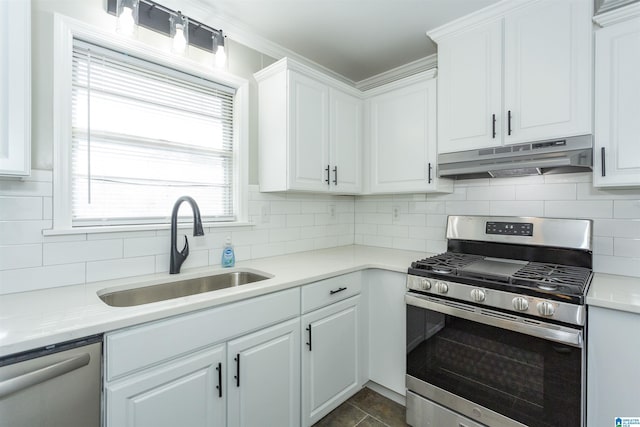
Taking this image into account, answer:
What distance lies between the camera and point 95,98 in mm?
1555

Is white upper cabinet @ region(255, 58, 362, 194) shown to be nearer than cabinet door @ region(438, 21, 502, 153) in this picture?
No

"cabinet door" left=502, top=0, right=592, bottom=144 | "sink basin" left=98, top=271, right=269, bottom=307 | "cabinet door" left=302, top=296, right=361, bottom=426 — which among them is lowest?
"cabinet door" left=302, top=296, right=361, bottom=426

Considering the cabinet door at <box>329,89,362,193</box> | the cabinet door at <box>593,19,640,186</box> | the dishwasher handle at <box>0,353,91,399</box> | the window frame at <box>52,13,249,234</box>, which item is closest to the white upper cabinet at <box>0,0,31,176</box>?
the window frame at <box>52,13,249,234</box>

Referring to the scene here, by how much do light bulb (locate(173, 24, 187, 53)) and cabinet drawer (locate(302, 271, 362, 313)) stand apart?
1508mm

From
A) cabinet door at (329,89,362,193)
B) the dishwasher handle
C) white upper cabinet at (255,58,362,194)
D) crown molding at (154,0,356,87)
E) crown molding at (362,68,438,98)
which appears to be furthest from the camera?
cabinet door at (329,89,362,193)

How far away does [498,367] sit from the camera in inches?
56.9

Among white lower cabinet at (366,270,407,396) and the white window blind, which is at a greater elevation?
the white window blind

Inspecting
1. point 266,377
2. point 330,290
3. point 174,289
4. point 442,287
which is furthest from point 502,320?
point 174,289

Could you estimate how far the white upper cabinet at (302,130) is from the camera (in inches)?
79.5

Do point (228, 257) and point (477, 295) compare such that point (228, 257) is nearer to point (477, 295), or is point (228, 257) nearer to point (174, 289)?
point (174, 289)

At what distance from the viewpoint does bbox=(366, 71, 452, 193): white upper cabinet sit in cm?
216

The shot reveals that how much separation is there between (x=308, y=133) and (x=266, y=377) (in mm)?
1537

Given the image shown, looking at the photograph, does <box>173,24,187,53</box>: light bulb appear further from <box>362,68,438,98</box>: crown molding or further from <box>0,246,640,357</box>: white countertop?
<box>362,68,438,98</box>: crown molding

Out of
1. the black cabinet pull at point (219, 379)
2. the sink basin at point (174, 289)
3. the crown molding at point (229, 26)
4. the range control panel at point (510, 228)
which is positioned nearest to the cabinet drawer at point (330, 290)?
the sink basin at point (174, 289)
